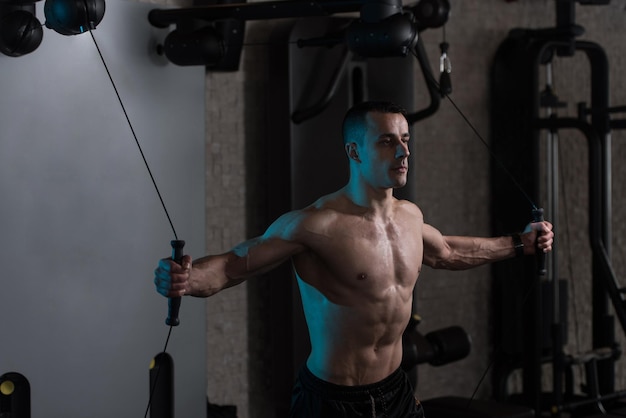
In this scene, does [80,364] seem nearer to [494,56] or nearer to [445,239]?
[445,239]

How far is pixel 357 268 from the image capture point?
7.83ft

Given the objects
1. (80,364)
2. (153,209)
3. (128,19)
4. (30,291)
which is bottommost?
(80,364)

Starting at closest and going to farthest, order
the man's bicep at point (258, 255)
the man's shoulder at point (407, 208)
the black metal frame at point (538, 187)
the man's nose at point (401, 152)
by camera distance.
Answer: the man's bicep at point (258, 255), the man's nose at point (401, 152), the man's shoulder at point (407, 208), the black metal frame at point (538, 187)

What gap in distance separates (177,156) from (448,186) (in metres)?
1.59

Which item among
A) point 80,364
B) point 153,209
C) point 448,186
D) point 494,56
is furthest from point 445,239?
point 494,56

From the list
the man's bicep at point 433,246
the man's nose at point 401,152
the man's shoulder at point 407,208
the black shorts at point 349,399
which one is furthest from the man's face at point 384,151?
the black shorts at point 349,399

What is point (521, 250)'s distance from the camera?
8.92 ft

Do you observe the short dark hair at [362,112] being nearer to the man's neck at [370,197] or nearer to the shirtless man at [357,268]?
the shirtless man at [357,268]

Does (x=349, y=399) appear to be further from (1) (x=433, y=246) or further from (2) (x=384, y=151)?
(2) (x=384, y=151)

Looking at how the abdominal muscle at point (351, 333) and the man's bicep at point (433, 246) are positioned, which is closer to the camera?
the abdominal muscle at point (351, 333)

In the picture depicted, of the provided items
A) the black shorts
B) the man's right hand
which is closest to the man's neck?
the black shorts

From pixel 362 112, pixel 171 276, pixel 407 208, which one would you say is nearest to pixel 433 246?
pixel 407 208

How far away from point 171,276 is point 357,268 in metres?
0.54

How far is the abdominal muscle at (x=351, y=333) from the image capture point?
7.89 ft
